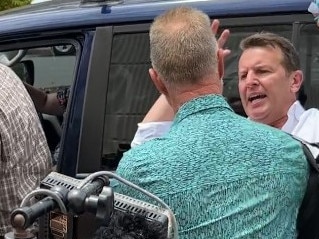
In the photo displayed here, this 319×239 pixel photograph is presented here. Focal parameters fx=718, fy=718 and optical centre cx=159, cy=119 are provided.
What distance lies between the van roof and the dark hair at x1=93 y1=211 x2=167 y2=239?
1.26m

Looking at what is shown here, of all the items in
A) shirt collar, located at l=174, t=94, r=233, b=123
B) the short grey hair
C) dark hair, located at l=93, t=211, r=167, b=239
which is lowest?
dark hair, located at l=93, t=211, r=167, b=239

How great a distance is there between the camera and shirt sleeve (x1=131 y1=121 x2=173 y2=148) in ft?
7.60

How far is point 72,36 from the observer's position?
9.38 feet

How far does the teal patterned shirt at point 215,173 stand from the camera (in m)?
1.72

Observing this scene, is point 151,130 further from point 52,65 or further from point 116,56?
point 52,65

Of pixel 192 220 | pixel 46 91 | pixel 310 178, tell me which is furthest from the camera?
pixel 46 91

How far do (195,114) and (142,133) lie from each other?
60 centimetres

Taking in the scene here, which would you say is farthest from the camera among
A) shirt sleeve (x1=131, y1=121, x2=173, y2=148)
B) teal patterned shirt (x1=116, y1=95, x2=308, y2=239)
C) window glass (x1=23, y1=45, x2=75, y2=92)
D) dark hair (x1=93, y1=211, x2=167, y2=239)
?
window glass (x1=23, y1=45, x2=75, y2=92)

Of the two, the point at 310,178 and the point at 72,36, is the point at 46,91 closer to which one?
the point at 72,36

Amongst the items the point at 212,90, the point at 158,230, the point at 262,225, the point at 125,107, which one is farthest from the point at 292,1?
the point at 158,230

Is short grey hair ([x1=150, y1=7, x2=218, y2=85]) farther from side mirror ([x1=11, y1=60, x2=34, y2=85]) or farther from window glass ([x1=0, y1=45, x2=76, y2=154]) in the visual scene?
side mirror ([x1=11, y1=60, x2=34, y2=85])

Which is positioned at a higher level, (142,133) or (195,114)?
(195,114)

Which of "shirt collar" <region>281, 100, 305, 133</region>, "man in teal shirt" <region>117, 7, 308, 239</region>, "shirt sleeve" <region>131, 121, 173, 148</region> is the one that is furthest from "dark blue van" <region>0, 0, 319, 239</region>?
"man in teal shirt" <region>117, 7, 308, 239</region>

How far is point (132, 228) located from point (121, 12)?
4.50ft
